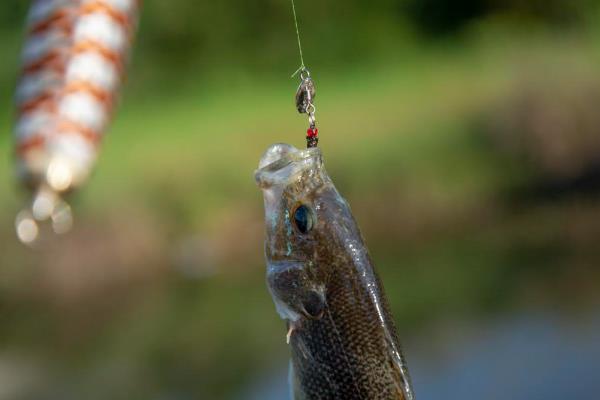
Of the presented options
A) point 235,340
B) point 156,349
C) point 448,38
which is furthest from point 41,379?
point 448,38

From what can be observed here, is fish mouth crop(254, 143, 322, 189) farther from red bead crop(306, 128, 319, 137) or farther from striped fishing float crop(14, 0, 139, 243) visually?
striped fishing float crop(14, 0, 139, 243)

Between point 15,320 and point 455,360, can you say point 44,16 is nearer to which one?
point 455,360

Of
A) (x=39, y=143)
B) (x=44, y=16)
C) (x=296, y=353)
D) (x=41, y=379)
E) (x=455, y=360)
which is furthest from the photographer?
(x=41, y=379)

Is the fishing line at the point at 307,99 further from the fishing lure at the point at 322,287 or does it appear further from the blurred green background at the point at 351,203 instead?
the blurred green background at the point at 351,203

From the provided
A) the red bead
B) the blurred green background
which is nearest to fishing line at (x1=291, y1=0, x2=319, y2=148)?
the red bead

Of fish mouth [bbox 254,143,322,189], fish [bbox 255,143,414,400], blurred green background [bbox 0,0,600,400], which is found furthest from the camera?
blurred green background [bbox 0,0,600,400]

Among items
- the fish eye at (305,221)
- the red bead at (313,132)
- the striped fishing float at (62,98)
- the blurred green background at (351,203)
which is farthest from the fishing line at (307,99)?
the blurred green background at (351,203)
